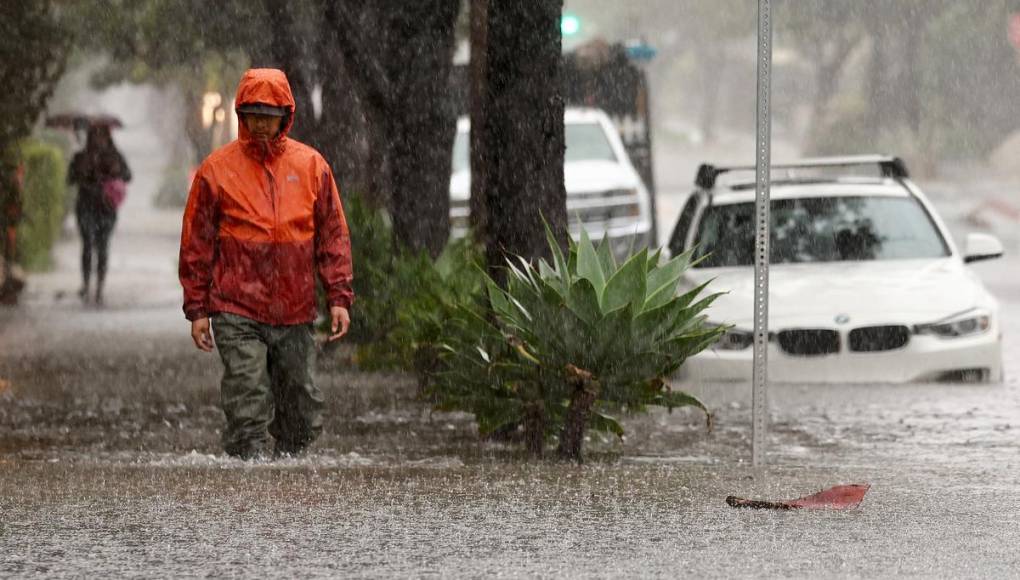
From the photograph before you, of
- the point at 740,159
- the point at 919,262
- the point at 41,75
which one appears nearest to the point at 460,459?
the point at 919,262

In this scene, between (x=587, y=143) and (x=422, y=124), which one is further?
(x=587, y=143)

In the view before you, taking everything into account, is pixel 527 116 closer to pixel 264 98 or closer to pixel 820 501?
pixel 264 98

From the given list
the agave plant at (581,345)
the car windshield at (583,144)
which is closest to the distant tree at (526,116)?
the agave plant at (581,345)

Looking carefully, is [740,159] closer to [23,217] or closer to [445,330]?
[23,217]

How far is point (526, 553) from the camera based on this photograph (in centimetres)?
696

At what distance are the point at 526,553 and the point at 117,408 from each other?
23.0ft

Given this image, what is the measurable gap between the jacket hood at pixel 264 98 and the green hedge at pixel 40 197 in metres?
18.0

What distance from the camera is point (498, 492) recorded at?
829 cm


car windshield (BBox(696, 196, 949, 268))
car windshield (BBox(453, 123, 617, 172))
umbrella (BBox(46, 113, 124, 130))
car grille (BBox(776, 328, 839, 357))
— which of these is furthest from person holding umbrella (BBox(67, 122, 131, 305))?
car grille (BBox(776, 328, 839, 357))

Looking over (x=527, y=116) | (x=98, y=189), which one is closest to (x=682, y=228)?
(x=527, y=116)

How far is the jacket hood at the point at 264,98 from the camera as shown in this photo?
910 cm

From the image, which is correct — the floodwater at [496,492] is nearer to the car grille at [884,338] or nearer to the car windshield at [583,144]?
the car grille at [884,338]

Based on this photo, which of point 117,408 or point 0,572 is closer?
point 0,572

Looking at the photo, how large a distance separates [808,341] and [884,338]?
0.47 metres
